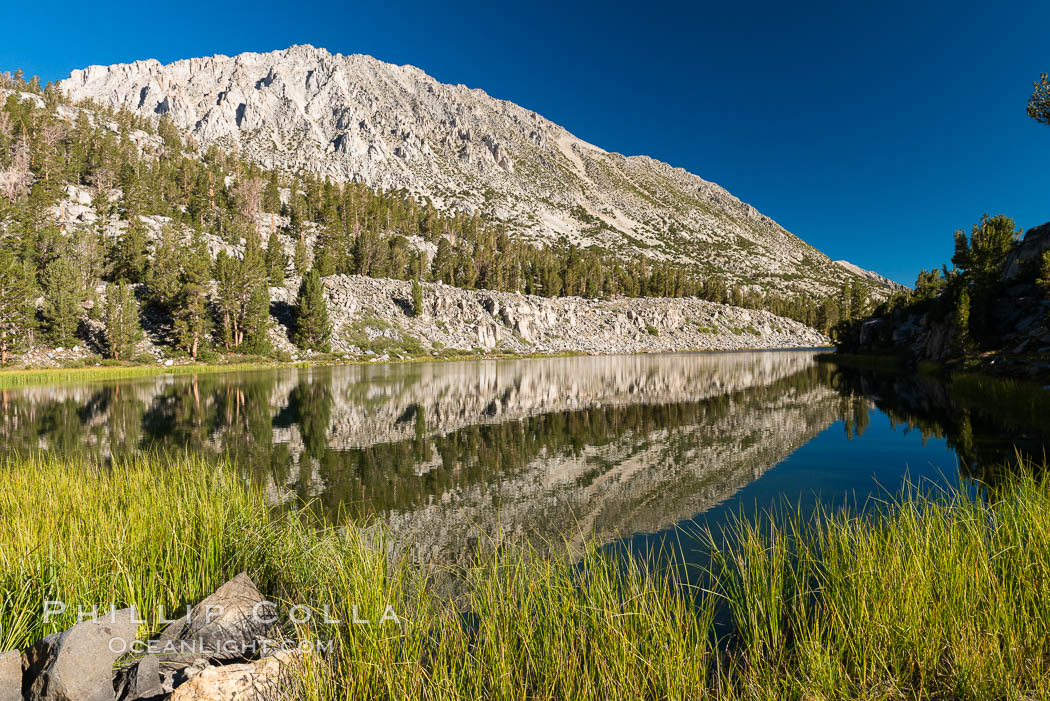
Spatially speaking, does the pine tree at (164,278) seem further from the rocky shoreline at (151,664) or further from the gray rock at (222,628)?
the rocky shoreline at (151,664)

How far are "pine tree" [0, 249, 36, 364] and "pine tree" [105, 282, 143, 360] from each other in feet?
24.2

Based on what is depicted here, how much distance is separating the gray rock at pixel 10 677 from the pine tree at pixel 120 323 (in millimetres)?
76014

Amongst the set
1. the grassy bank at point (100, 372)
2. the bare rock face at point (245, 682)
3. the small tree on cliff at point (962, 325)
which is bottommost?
the grassy bank at point (100, 372)

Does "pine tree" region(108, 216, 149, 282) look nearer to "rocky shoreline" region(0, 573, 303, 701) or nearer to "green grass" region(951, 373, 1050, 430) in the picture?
"rocky shoreline" region(0, 573, 303, 701)

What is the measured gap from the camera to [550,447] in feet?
62.8

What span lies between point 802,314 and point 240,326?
593 feet

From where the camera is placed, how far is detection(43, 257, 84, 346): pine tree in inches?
2355

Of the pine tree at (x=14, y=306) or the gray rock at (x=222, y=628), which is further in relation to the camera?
the pine tree at (x=14, y=306)

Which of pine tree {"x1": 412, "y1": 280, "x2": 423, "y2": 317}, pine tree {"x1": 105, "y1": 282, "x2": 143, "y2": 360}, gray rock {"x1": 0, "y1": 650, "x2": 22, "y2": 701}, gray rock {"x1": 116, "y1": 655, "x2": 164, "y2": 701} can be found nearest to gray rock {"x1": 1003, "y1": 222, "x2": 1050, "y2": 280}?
gray rock {"x1": 116, "y1": 655, "x2": 164, "y2": 701}

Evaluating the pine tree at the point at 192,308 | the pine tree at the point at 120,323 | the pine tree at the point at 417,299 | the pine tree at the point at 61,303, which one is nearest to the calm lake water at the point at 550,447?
the pine tree at the point at 120,323

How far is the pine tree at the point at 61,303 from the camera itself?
196 ft

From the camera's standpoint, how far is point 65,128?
112312 mm

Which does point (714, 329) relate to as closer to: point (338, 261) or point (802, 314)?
point (802, 314)

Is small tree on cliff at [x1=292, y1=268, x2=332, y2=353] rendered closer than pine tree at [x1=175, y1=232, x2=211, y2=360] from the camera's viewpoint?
No
